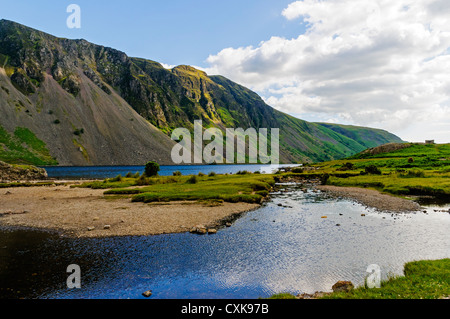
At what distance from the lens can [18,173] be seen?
93.4 m

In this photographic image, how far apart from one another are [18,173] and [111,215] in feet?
278

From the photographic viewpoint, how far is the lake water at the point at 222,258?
16.4m

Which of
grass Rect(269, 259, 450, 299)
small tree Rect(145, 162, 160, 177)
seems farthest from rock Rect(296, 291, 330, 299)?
small tree Rect(145, 162, 160, 177)

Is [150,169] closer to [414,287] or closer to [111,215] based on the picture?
[111,215]

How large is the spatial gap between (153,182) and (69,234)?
49.6 m

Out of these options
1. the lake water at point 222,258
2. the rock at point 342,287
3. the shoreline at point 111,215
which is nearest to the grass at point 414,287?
the rock at point 342,287

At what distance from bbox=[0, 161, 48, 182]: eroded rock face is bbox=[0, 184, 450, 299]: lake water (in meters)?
80.2

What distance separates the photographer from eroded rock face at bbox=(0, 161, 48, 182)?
88.7 meters

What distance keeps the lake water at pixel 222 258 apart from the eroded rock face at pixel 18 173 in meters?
80.2

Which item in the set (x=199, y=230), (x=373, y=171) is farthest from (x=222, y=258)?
(x=373, y=171)
